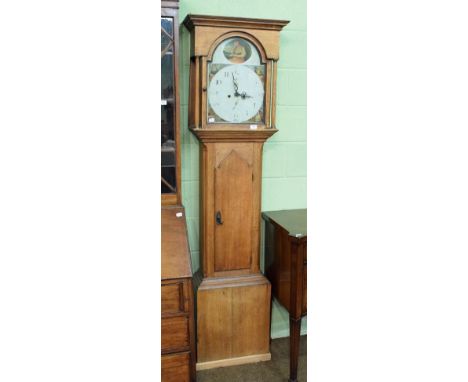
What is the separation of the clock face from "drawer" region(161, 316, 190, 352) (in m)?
0.87

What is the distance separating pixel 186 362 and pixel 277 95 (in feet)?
4.38

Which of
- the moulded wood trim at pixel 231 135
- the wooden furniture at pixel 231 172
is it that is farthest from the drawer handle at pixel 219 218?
the moulded wood trim at pixel 231 135

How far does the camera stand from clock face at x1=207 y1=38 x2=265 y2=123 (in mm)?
1974

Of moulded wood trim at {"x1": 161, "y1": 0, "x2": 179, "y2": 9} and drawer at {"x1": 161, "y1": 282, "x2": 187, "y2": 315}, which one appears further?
moulded wood trim at {"x1": 161, "y1": 0, "x2": 179, "y2": 9}

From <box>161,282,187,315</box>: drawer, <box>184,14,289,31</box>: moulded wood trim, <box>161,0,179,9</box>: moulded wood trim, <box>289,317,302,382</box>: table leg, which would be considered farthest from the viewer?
<box>289,317,302,382</box>: table leg

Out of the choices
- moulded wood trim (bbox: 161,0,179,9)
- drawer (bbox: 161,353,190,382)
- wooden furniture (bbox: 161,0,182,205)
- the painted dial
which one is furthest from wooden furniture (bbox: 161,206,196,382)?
moulded wood trim (bbox: 161,0,179,9)

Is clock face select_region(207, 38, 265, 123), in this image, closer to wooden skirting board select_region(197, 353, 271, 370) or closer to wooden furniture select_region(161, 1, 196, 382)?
wooden furniture select_region(161, 1, 196, 382)

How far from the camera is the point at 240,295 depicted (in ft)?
6.95

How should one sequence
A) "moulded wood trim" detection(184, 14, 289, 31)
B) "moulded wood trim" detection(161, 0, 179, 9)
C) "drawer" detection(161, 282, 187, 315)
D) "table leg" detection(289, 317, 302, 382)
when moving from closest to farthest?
"drawer" detection(161, 282, 187, 315)
"moulded wood trim" detection(161, 0, 179, 9)
"moulded wood trim" detection(184, 14, 289, 31)
"table leg" detection(289, 317, 302, 382)

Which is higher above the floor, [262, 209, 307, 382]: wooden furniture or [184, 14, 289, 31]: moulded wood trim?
[184, 14, 289, 31]: moulded wood trim

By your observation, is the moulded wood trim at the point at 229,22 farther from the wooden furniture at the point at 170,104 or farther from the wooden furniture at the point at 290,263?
the wooden furniture at the point at 290,263
